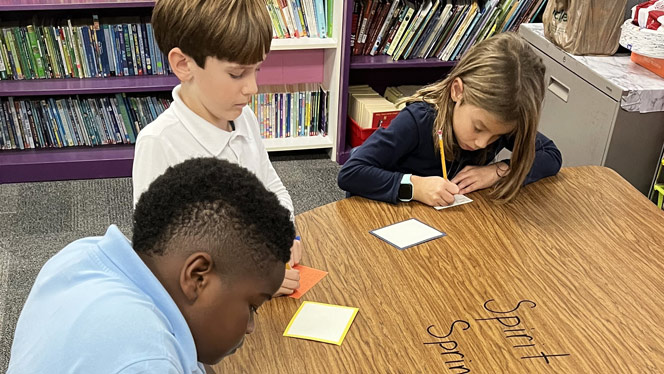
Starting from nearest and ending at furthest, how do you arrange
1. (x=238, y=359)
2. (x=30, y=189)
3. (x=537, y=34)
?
(x=238, y=359), (x=537, y=34), (x=30, y=189)

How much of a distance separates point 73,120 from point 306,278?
7.16 ft

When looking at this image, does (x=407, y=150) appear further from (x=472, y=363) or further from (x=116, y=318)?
(x=116, y=318)

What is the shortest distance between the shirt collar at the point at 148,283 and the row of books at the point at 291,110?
2394mm

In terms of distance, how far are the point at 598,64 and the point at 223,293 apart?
2.04m

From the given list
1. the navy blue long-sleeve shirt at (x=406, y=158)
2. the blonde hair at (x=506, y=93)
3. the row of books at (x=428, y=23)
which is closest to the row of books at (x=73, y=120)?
the row of books at (x=428, y=23)

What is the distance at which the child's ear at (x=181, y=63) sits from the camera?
4.54ft

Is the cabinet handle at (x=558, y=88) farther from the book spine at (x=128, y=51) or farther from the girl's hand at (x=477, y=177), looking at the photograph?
the book spine at (x=128, y=51)

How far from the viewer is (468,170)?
167 cm

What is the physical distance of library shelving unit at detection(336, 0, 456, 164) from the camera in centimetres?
307

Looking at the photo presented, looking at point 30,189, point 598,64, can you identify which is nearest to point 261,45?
point 598,64

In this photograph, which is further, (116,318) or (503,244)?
(503,244)

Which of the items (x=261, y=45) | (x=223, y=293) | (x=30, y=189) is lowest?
(x=30, y=189)

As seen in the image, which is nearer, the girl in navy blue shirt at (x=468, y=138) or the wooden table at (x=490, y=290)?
the wooden table at (x=490, y=290)

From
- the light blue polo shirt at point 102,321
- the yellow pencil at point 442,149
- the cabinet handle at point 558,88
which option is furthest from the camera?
the cabinet handle at point 558,88
